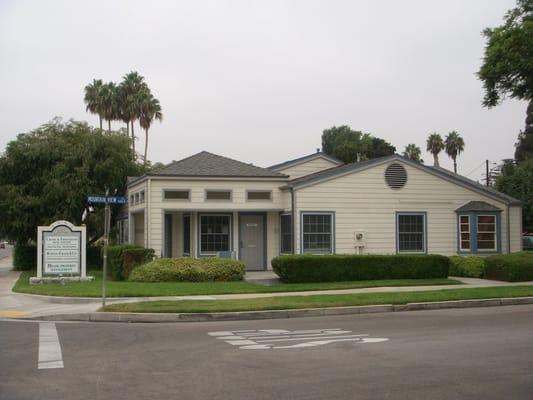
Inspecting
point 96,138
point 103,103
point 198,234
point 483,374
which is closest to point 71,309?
point 198,234

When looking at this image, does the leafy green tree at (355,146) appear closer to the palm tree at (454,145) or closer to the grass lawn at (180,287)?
the palm tree at (454,145)

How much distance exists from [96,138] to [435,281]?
18.1m

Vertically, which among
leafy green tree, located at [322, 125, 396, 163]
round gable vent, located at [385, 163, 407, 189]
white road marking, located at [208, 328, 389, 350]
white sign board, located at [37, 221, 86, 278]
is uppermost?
leafy green tree, located at [322, 125, 396, 163]

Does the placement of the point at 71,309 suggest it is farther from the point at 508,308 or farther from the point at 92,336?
the point at 508,308

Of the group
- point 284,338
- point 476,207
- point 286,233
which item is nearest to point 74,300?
point 284,338

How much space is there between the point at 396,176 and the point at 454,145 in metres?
51.3

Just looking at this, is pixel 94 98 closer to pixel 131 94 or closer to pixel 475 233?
pixel 131 94

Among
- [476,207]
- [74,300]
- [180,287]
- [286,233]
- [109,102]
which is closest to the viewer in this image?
[74,300]

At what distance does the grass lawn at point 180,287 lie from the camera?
745 inches

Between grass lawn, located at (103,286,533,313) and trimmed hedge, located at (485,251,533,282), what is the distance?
2.95 metres

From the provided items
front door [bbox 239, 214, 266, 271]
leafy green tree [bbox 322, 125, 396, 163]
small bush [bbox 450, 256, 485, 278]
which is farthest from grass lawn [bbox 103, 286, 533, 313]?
leafy green tree [bbox 322, 125, 396, 163]

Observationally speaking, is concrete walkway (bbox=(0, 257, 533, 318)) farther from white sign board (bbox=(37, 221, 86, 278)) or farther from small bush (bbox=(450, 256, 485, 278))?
small bush (bbox=(450, 256, 485, 278))

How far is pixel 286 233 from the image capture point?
2534 centimetres

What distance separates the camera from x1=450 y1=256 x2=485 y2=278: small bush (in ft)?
79.0
